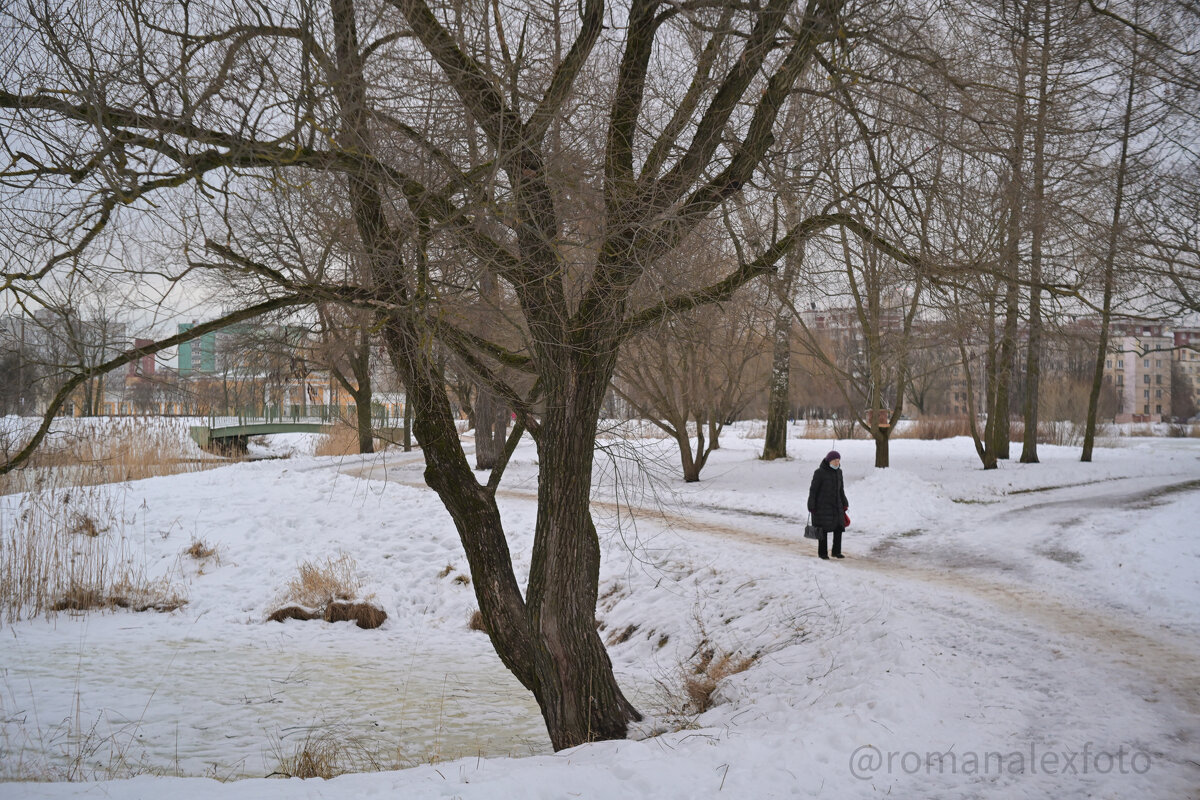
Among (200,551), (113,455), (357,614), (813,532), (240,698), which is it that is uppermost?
(113,455)

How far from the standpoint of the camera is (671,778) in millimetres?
4652

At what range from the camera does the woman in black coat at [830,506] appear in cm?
1074

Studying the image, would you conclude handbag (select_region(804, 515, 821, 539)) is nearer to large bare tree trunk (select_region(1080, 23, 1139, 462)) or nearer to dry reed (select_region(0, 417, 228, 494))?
large bare tree trunk (select_region(1080, 23, 1139, 462))

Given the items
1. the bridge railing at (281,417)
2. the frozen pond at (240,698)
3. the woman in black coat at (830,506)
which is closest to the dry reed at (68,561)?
the frozen pond at (240,698)

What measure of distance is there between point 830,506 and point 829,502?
0.18 feet

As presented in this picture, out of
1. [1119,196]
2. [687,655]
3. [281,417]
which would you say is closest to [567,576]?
[687,655]

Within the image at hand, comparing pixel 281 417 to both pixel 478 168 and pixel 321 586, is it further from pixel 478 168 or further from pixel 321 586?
pixel 478 168

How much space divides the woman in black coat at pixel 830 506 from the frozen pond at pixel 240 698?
4542mm

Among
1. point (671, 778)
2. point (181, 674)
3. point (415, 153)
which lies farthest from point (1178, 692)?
point (181, 674)

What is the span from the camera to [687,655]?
29.2 feet

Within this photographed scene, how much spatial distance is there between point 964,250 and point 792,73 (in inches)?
71.8

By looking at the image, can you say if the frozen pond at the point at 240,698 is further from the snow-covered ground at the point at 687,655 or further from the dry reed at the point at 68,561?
the dry reed at the point at 68,561

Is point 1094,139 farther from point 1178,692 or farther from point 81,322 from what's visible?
point 81,322

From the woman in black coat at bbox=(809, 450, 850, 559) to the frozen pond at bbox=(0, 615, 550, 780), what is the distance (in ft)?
14.9
